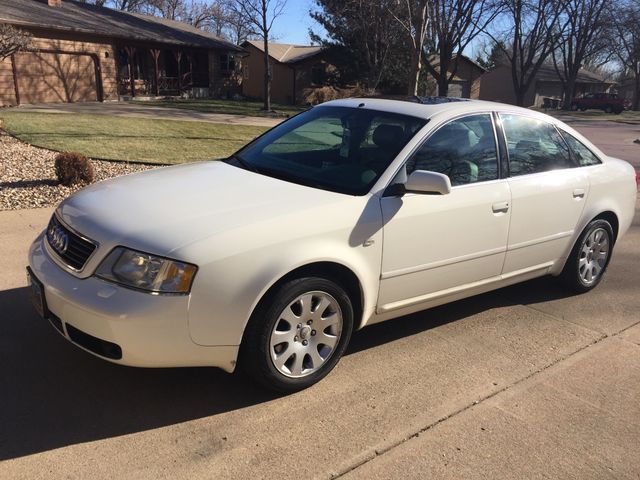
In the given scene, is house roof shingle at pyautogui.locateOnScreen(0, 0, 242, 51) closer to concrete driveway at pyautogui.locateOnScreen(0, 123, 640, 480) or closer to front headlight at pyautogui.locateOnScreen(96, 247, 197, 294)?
concrete driveway at pyautogui.locateOnScreen(0, 123, 640, 480)

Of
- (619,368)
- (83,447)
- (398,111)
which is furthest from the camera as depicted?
(398,111)

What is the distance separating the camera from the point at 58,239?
3.28 m

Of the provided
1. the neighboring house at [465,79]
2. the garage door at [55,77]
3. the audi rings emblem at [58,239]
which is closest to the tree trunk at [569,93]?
the neighboring house at [465,79]

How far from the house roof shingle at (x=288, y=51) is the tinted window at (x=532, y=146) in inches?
1328

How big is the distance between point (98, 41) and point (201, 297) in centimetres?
2627

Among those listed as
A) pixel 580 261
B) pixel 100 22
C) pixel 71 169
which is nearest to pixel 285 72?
pixel 100 22

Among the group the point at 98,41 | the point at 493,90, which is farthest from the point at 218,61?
the point at 493,90

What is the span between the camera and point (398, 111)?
13.4 feet

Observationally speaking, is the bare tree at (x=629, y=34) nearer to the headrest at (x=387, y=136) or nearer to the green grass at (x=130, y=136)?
the green grass at (x=130, y=136)

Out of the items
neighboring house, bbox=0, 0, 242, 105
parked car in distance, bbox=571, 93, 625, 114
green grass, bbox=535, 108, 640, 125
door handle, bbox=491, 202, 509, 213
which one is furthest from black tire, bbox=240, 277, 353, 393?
parked car in distance, bbox=571, 93, 625, 114

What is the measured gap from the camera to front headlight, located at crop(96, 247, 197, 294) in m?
2.77

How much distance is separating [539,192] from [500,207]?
1.61 feet

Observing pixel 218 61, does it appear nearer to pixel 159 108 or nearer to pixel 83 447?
pixel 159 108

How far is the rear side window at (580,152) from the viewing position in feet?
15.9
